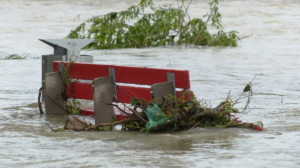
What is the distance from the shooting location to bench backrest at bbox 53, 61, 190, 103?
666 centimetres

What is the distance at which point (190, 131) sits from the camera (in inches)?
253

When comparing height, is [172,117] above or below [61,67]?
below

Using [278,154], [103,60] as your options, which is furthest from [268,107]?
[103,60]

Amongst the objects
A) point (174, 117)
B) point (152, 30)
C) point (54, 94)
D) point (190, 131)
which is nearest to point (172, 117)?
point (174, 117)

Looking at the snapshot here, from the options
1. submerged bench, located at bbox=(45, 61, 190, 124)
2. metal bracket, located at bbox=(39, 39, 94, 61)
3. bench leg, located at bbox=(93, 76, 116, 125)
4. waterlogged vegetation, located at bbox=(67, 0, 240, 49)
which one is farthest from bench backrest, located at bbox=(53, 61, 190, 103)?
waterlogged vegetation, located at bbox=(67, 0, 240, 49)

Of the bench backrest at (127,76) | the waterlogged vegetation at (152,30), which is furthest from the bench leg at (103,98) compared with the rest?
the waterlogged vegetation at (152,30)

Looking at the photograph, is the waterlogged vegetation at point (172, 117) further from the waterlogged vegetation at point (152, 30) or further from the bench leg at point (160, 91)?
the waterlogged vegetation at point (152, 30)

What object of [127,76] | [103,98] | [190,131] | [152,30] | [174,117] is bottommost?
[190,131]

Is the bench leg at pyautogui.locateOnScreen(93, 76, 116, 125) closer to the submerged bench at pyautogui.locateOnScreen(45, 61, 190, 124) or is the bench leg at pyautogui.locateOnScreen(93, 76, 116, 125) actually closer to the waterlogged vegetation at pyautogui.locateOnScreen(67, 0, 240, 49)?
the submerged bench at pyautogui.locateOnScreen(45, 61, 190, 124)

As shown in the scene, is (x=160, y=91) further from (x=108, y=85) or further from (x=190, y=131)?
(x=108, y=85)

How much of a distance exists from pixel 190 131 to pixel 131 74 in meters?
1.08

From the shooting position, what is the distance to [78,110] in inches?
316

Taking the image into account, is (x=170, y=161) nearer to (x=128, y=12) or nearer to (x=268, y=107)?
(x=268, y=107)

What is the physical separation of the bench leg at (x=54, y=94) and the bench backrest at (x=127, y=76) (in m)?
0.15
